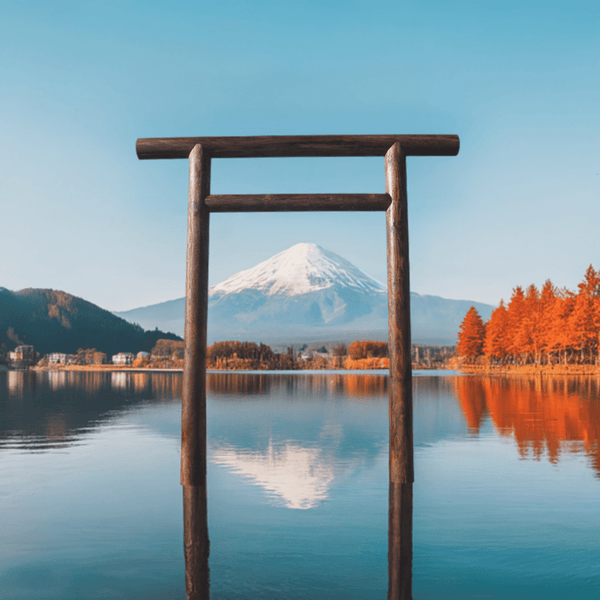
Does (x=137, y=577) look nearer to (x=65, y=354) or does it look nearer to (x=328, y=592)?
(x=328, y=592)

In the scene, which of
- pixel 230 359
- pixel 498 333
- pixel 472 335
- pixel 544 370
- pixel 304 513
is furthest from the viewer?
pixel 230 359

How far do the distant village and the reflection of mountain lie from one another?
13313cm

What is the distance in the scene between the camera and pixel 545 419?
81.0 ft

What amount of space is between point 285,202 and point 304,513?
709 centimetres

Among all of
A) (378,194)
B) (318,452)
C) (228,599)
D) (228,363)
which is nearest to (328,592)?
(228,599)

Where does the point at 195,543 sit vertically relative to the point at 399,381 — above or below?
below

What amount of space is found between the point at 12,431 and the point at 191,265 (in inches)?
835

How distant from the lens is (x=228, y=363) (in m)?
159

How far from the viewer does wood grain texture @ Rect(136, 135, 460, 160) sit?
22.6 feet

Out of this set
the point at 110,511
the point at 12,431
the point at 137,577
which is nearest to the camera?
the point at 137,577

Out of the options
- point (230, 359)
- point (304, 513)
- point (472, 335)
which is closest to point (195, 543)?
point (304, 513)

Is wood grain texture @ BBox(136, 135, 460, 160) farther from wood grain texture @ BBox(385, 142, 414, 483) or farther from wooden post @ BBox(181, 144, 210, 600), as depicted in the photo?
wood grain texture @ BBox(385, 142, 414, 483)

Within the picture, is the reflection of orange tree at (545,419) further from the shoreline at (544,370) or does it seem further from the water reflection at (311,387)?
the shoreline at (544,370)

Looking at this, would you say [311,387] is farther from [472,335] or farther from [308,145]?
[308,145]
